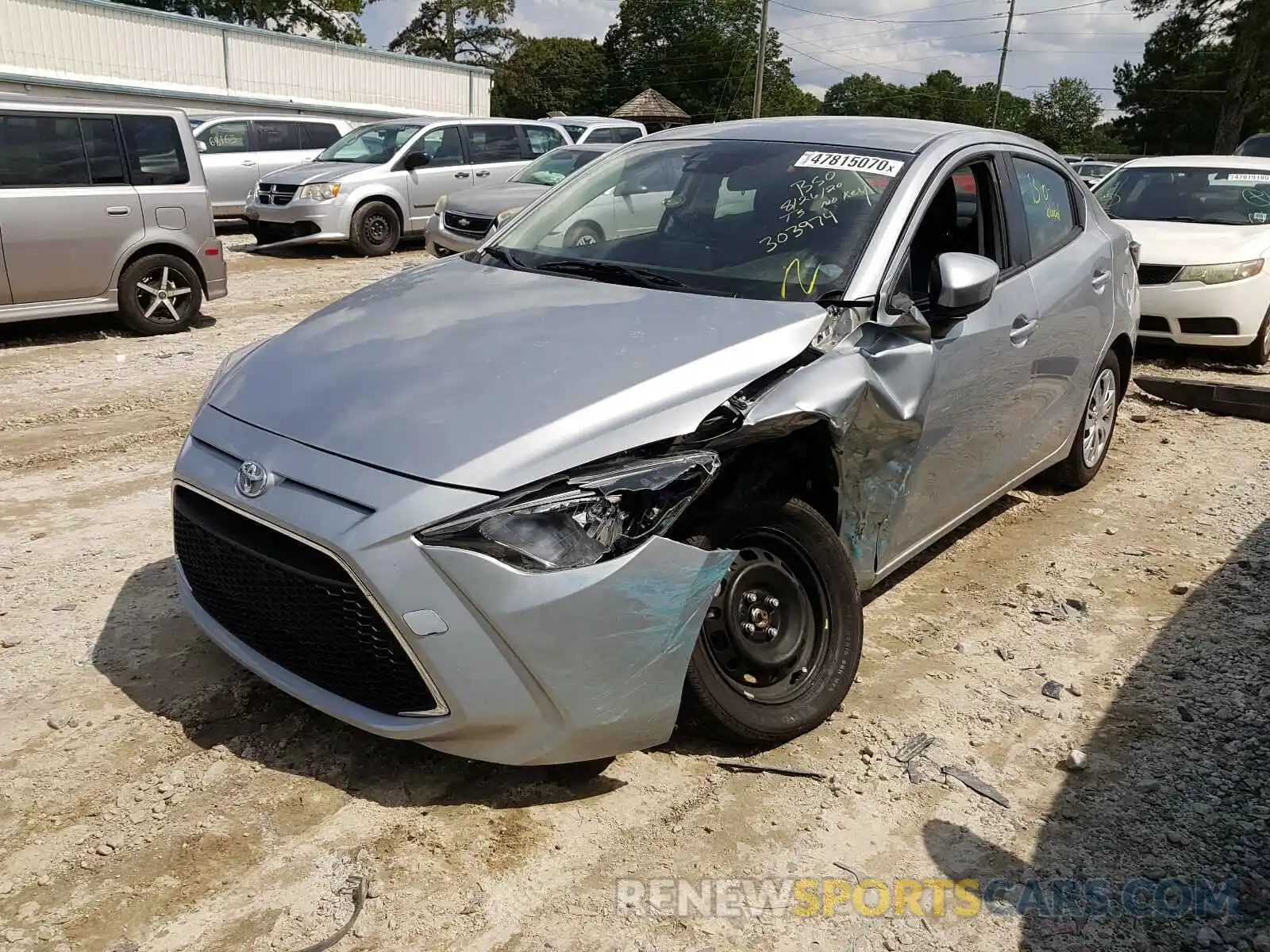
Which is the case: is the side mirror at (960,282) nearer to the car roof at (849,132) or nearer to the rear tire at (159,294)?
the car roof at (849,132)

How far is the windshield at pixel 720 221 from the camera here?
347cm

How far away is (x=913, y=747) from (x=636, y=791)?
3.06 ft

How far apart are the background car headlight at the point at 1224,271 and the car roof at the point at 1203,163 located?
1.61 meters

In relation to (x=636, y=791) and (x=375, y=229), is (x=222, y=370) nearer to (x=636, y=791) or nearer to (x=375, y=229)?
(x=636, y=791)

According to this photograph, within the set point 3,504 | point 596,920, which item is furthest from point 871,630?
point 3,504

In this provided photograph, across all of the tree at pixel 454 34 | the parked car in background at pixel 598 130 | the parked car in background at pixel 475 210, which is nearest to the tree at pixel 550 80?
the tree at pixel 454 34

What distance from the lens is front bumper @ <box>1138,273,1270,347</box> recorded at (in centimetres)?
820

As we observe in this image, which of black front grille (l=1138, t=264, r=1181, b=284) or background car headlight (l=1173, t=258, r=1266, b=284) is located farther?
black front grille (l=1138, t=264, r=1181, b=284)

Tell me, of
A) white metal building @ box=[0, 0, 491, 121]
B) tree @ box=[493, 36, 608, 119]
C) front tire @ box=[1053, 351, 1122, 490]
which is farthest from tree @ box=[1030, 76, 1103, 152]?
front tire @ box=[1053, 351, 1122, 490]

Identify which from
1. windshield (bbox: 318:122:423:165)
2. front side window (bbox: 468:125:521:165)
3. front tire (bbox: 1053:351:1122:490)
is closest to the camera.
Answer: front tire (bbox: 1053:351:1122:490)

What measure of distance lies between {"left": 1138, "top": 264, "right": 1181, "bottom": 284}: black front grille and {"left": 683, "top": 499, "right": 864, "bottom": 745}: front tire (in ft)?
21.4

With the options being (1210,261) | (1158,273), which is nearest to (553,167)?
(1158,273)

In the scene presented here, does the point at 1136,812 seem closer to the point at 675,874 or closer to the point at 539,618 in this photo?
the point at 675,874

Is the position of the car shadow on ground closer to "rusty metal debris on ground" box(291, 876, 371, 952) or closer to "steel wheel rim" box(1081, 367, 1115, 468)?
"rusty metal debris on ground" box(291, 876, 371, 952)
